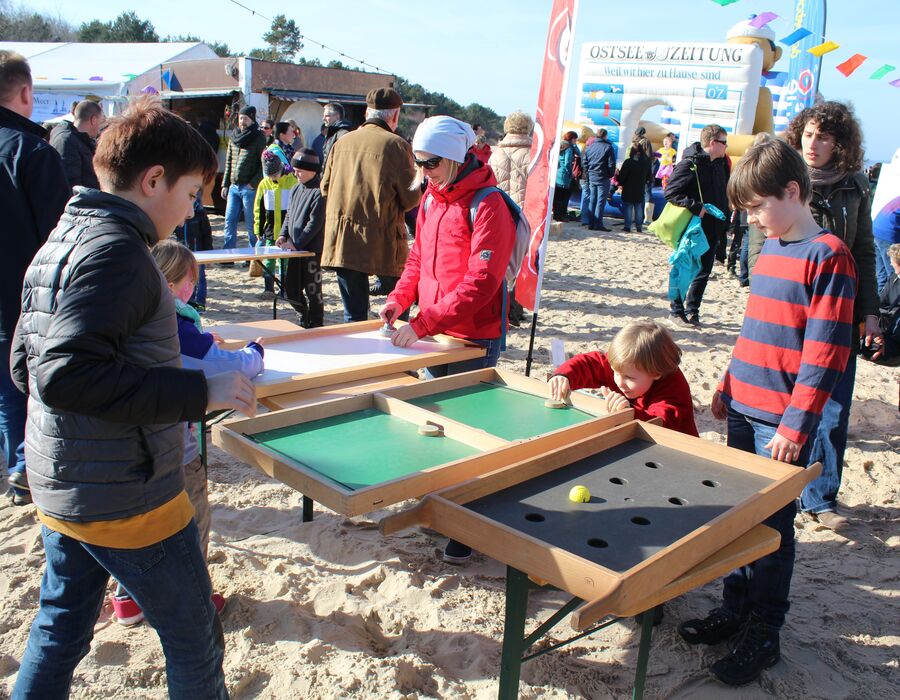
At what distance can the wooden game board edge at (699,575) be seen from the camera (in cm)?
132

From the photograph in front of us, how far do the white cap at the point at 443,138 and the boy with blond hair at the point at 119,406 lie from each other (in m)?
1.31

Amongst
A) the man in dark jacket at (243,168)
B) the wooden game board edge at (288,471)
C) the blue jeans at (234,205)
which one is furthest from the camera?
the blue jeans at (234,205)

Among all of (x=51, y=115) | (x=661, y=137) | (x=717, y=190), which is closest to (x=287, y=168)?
A: (x=717, y=190)

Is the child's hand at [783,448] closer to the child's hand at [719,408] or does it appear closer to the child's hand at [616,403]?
the child's hand at [719,408]

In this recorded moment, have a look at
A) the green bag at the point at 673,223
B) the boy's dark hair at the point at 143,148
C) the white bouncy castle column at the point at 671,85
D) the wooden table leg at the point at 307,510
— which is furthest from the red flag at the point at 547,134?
the white bouncy castle column at the point at 671,85

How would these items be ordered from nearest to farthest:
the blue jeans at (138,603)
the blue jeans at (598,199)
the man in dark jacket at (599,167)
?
the blue jeans at (138,603) < the man in dark jacket at (599,167) < the blue jeans at (598,199)

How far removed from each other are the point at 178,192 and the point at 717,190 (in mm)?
6427

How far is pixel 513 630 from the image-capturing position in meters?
1.66

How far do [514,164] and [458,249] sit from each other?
3.89 metres

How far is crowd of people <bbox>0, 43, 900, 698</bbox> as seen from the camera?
1396 mm

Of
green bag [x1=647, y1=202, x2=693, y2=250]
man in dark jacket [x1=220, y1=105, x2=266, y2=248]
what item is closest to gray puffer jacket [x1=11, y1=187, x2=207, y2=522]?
green bag [x1=647, y1=202, x2=693, y2=250]

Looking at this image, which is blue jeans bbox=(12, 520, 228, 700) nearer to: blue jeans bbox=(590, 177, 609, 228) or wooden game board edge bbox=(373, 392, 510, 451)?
wooden game board edge bbox=(373, 392, 510, 451)

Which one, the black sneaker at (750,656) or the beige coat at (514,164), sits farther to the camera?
the beige coat at (514,164)

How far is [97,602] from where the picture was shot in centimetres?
167
